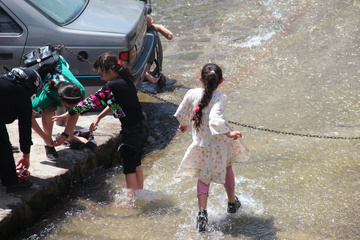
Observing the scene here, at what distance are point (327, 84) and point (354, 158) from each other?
2.31 m

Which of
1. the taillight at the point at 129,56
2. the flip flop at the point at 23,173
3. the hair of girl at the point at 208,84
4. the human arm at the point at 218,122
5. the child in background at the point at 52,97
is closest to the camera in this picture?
the human arm at the point at 218,122

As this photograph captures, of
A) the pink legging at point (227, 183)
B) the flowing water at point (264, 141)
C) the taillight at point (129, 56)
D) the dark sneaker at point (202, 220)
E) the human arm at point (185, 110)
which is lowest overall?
the flowing water at point (264, 141)

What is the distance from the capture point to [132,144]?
471cm

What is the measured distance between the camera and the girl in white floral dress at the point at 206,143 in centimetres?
422

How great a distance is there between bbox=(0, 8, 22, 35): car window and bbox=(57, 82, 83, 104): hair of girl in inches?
62.7

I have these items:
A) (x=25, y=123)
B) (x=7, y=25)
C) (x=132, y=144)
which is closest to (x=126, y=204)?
(x=132, y=144)

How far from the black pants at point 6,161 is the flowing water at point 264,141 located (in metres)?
0.47

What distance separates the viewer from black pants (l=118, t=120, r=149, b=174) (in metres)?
4.71

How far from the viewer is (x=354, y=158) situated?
5508 millimetres

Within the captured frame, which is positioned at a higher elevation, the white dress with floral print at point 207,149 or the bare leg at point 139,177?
the white dress with floral print at point 207,149

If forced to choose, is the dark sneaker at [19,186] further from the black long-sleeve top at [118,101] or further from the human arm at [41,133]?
the black long-sleeve top at [118,101]

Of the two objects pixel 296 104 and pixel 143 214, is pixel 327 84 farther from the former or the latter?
pixel 143 214

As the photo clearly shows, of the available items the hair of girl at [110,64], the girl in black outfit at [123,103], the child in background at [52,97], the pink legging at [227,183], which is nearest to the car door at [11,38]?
the child in background at [52,97]

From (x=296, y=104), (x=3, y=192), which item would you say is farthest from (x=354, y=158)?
(x=3, y=192)
